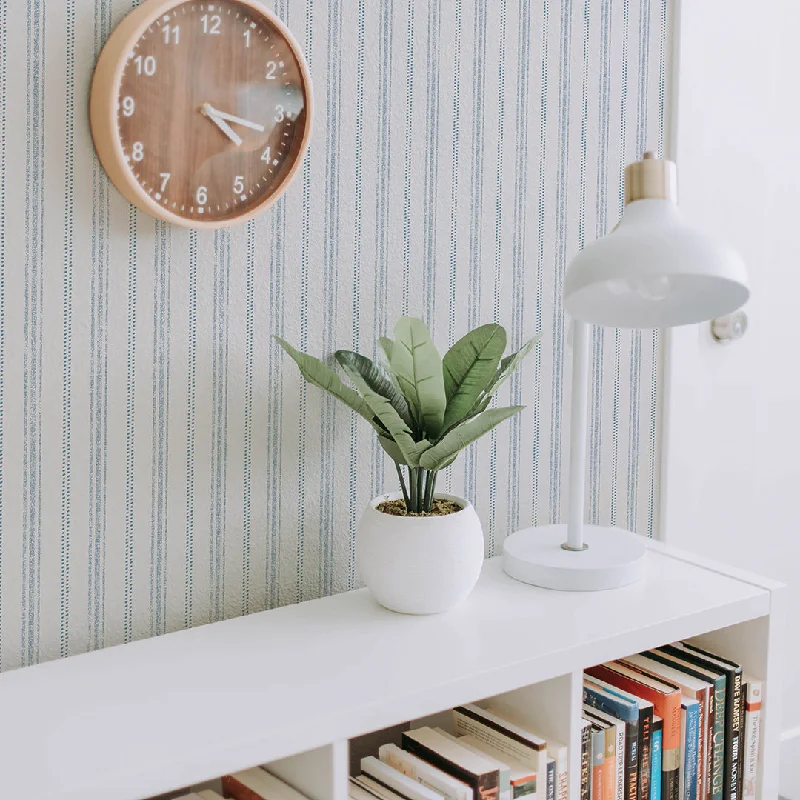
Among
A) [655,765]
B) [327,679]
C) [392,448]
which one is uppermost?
[392,448]

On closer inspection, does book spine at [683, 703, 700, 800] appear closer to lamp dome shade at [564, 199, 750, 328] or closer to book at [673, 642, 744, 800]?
book at [673, 642, 744, 800]

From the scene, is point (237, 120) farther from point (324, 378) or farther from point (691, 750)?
point (691, 750)

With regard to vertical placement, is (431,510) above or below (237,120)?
below

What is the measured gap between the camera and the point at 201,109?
122 cm

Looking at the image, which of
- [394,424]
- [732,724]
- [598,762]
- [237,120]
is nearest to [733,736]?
[732,724]

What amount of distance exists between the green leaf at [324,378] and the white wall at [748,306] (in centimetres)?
71

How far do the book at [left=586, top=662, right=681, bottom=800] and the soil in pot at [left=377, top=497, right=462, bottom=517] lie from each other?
353 mm

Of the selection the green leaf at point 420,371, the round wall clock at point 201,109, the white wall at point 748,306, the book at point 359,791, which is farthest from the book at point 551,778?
the round wall clock at point 201,109

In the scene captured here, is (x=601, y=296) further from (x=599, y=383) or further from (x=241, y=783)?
(x=241, y=783)

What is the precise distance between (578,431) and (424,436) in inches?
11.1

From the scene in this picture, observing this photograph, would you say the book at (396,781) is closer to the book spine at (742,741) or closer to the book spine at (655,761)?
the book spine at (655,761)

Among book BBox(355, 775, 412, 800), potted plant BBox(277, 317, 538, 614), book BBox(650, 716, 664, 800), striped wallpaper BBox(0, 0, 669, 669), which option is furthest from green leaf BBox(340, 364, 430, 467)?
book BBox(650, 716, 664, 800)

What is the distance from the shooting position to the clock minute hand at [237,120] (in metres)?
1.22

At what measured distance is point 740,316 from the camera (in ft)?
6.04
